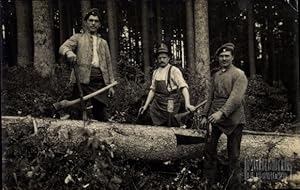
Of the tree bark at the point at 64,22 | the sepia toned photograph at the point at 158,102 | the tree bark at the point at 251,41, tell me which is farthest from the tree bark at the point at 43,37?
the tree bark at the point at 251,41

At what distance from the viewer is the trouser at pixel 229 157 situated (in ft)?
16.5

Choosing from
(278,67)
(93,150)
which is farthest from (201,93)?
(93,150)

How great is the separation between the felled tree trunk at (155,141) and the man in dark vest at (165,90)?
0.54 meters

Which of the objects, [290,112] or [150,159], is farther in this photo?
[290,112]

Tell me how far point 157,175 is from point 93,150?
41.4 inches

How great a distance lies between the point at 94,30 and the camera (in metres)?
6.18

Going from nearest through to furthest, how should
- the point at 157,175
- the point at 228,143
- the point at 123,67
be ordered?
the point at 228,143
the point at 157,175
the point at 123,67

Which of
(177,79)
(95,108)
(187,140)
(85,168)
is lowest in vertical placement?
(85,168)

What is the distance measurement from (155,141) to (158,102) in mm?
884

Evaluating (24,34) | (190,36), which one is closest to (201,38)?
(190,36)

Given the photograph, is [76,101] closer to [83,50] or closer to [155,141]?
[83,50]

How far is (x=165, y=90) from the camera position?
630 centimetres

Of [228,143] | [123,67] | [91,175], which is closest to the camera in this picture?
[91,175]

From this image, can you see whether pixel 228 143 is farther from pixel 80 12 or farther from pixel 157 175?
pixel 80 12
